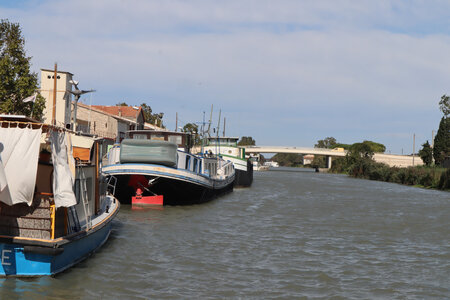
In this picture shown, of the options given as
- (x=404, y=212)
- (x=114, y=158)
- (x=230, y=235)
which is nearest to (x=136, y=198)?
(x=114, y=158)

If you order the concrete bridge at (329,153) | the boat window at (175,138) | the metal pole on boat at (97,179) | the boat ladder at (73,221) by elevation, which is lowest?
the boat ladder at (73,221)

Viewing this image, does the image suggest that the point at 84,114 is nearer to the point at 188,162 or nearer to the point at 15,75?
the point at 15,75

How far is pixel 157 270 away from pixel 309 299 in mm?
3730

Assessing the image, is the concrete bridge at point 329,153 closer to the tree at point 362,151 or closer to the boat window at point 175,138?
the tree at point 362,151

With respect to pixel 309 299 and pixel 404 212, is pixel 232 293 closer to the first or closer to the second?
pixel 309 299

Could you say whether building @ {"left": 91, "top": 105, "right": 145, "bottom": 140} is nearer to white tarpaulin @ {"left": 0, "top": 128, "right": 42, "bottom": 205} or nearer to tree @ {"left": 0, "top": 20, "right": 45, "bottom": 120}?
tree @ {"left": 0, "top": 20, "right": 45, "bottom": 120}

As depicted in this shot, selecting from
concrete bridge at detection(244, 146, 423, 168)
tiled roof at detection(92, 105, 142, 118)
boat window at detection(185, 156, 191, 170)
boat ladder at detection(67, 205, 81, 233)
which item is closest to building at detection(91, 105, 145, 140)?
tiled roof at detection(92, 105, 142, 118)

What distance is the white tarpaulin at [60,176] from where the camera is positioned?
9.95 metres

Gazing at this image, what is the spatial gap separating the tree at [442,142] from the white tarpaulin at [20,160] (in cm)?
7071

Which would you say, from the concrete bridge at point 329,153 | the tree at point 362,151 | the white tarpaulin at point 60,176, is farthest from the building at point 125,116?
the white tarpaulin at point 60,176

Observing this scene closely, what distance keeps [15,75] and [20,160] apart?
832 inches

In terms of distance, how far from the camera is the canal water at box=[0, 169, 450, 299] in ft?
33.7

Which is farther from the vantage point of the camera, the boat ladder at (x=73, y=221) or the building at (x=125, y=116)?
the building at (x=125, y=116)

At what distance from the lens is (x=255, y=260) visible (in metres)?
13.2
